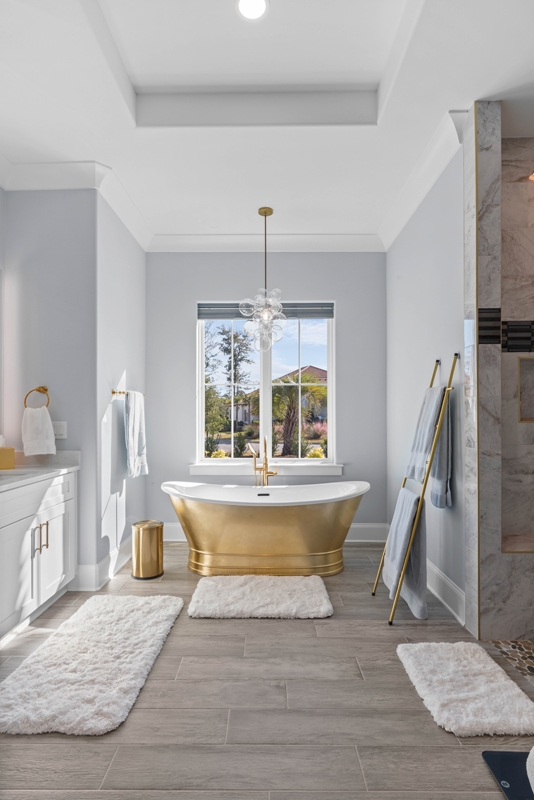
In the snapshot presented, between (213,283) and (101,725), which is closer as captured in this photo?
(101,725)

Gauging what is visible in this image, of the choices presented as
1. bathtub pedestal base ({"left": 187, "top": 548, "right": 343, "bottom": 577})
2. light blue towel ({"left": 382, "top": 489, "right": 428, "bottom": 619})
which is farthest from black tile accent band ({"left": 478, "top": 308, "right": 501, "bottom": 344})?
bathtub pedestal base ({"left": 187, "top": 548, "right": 343, "bottom": 577})

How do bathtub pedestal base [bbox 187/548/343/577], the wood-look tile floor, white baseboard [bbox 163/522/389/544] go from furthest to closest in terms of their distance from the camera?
white baseboard [bbox 163/522/389/544] → bathtub pedestal base [bbox 187/548/343/577] → the wood-look tile floor

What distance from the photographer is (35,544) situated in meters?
2.90

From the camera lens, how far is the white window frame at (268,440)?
478cm

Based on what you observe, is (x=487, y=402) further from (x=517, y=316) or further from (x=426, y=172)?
(x=426, y=172)

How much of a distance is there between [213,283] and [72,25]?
273cm

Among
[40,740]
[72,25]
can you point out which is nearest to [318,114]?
[72,25]

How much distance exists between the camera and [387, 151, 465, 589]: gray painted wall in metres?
2.98

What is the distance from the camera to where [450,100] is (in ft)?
8.92

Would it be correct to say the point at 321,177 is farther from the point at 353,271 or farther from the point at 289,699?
the point at 289,699

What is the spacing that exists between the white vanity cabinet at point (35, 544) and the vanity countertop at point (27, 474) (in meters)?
0.02

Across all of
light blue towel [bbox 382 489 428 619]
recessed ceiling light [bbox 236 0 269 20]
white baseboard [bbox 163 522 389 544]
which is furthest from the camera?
white baseboard [bbox 163 522 389 544]

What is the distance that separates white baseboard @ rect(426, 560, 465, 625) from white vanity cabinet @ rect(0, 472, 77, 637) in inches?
91.8

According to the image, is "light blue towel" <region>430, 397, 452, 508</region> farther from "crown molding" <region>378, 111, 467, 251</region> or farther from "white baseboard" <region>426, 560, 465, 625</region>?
"crown molding" <region>378, 111, 467, 251</region>
